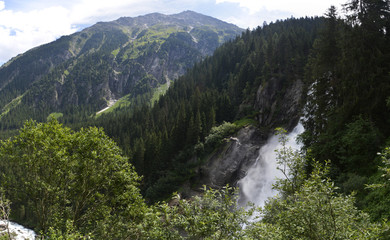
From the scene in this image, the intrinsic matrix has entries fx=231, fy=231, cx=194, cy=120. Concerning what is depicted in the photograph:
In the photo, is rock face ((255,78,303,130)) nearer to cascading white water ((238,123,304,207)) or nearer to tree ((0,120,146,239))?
cascading white water ((238,123,304,207))

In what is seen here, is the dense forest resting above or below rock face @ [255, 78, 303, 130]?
below

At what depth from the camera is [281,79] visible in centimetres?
7969

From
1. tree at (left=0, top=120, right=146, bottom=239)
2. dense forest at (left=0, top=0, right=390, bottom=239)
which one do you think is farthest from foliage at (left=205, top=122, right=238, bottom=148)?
tree at (left=0, top=120, right=146, bottom=239)

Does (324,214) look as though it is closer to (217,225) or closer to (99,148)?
(217,225)

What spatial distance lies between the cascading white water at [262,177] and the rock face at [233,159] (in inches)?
86.5

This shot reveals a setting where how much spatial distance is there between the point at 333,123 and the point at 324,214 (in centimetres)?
2550

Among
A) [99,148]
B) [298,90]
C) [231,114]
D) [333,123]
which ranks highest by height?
[298,90]

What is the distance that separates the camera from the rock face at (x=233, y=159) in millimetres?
60062

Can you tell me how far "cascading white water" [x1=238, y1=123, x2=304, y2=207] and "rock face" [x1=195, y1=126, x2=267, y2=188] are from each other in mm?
2197

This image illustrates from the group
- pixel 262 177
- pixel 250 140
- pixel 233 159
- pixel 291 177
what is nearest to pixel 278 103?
pixel 250 140

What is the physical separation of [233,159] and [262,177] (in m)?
11.0

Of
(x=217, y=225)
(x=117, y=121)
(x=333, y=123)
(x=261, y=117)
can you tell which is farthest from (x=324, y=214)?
(x=117, y=121)

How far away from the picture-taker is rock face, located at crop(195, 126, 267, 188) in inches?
2365

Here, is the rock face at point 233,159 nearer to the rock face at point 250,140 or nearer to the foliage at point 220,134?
the rock face at point 250,140
